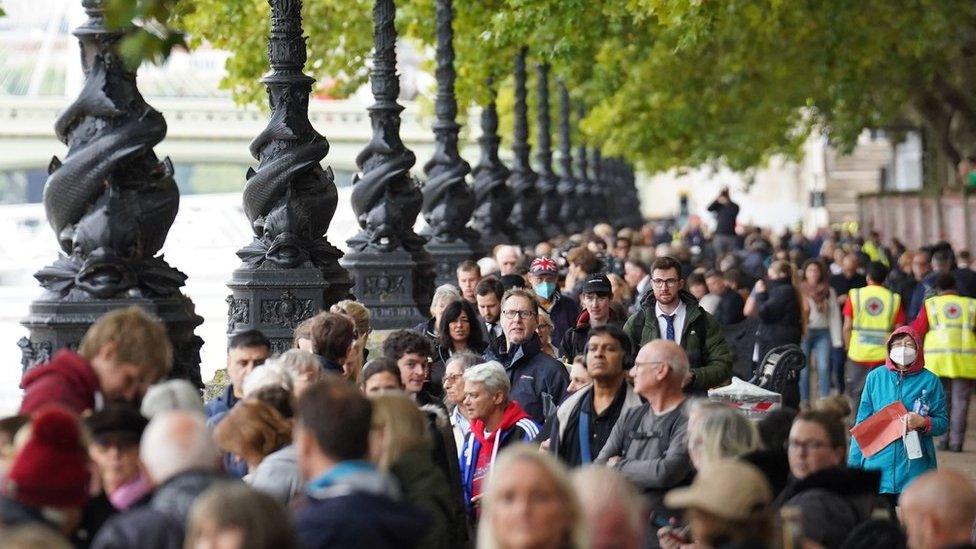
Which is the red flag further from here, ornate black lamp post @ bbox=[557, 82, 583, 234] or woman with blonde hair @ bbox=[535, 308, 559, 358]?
ornate black lamp post @ bbox=[557, 82, 583, 234]

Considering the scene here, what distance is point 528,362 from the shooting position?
1323cm

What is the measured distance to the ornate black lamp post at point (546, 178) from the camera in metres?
40.3

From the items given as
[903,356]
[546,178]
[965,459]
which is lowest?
[965,459]

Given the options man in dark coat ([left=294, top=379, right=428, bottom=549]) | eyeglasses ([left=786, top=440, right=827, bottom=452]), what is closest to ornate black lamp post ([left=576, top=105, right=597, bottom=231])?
eyeglasses ([left=786, top=440, right=827, bottom=452])

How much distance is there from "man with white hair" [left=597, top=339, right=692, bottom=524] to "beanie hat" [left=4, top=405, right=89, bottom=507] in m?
3.55

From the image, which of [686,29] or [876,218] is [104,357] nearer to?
[686,29]

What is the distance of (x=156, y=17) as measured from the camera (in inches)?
322

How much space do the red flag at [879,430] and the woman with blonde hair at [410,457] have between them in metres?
5.00

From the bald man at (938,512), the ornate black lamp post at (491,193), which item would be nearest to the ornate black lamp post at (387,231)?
the ornate black lamp post at (491,193)

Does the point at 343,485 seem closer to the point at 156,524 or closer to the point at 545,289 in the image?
the point at 156,524

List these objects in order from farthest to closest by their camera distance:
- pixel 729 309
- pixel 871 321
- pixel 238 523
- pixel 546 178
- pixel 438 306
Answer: pixel 546 178 < pixel 871 321 < pixel 729 309 < pixel 438 306 < pixel 238 523

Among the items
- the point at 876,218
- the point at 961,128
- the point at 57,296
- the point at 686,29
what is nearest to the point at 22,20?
the point at 876,218

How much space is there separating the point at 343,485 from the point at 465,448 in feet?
14.6

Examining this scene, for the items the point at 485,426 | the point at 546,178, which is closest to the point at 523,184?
the point at 546,178
